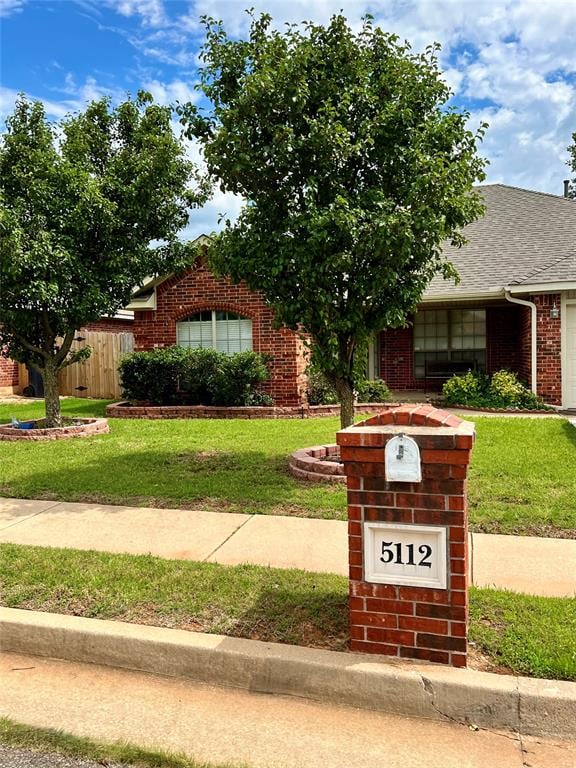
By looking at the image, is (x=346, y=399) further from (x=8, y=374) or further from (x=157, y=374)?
(x=8, y=374)

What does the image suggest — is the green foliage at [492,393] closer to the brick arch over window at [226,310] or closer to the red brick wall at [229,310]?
the red brick wall at [229,310]

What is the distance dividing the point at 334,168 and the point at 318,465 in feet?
10.9

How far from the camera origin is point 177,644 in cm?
321

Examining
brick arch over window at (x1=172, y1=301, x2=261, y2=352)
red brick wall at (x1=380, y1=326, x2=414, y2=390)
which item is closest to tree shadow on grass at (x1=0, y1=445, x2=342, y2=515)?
brick arch over window at (x1=172, y1=301, x2=261, y2=352)

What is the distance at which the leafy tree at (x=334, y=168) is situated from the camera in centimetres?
611

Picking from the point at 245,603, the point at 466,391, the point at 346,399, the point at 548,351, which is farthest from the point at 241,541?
the point at 548,351

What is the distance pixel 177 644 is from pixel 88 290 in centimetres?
796

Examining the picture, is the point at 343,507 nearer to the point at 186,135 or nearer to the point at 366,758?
the point at 366,758

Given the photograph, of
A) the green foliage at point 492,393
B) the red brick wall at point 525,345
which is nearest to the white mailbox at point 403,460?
the green foliage at point 492,393

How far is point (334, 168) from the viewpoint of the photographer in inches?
254

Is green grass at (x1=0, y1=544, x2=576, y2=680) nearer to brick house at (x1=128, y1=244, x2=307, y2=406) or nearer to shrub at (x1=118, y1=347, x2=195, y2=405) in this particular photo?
shrub at (x1=118, y1=347, x2=195, y2=405)

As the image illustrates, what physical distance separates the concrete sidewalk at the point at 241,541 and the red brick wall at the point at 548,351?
849 centimetres

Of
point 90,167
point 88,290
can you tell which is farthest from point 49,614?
point 90,167

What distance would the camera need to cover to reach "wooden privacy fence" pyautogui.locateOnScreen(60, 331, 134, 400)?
59.7 feet
